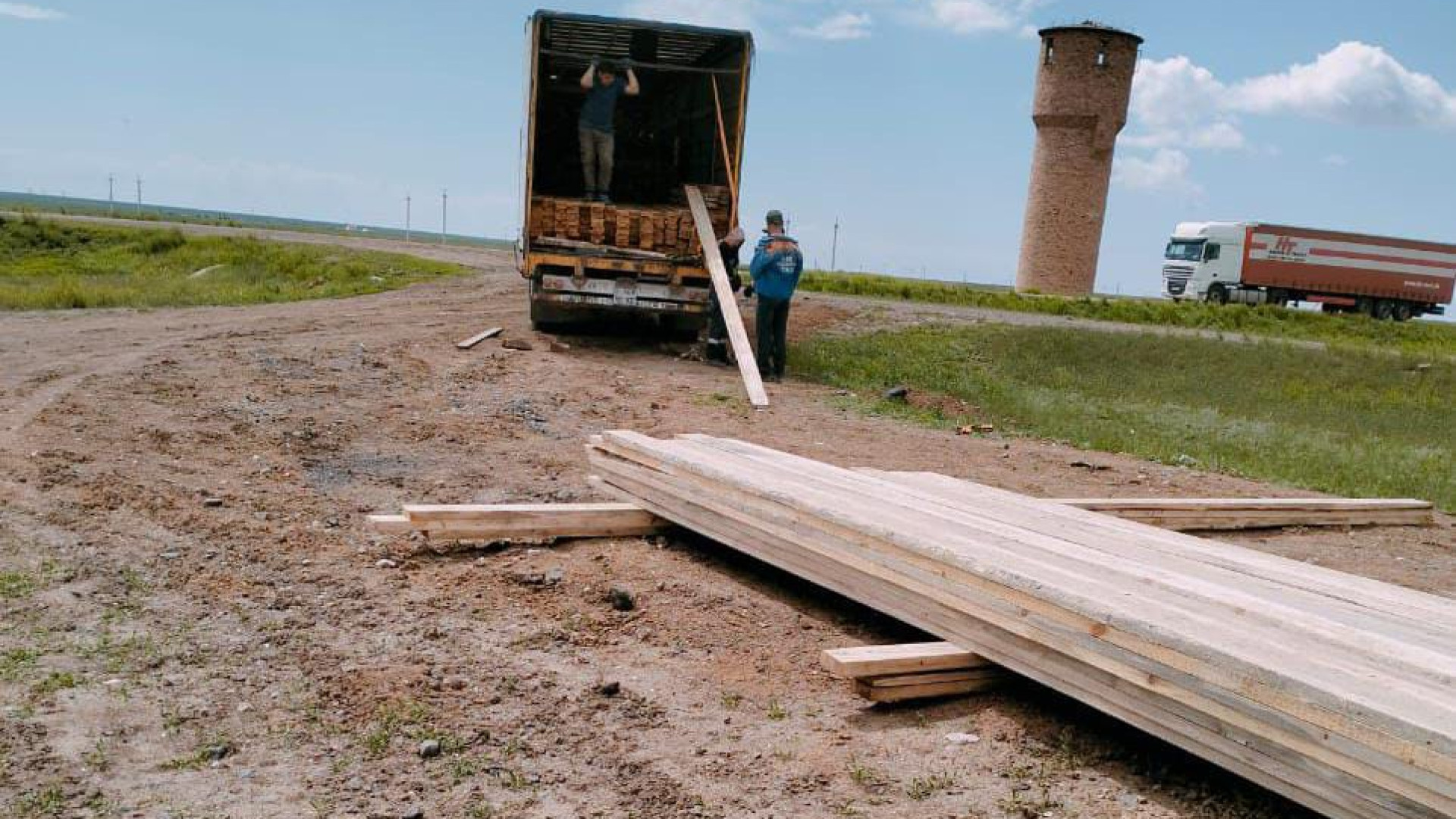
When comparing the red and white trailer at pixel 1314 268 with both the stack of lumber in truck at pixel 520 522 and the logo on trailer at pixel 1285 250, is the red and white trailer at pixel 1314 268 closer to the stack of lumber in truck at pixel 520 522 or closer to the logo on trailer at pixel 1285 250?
the logo on trailer at pixel 1285 250

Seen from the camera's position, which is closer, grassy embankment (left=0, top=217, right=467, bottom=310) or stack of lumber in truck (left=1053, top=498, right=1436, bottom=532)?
stack of lumber in truck (left=1053, top=498, right=1436, bottom=532)

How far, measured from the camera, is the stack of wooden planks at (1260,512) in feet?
23.3

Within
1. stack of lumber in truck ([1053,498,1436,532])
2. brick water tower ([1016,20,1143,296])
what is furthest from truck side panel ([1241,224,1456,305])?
stack of lumber in truck ([1053,498,1436,532])

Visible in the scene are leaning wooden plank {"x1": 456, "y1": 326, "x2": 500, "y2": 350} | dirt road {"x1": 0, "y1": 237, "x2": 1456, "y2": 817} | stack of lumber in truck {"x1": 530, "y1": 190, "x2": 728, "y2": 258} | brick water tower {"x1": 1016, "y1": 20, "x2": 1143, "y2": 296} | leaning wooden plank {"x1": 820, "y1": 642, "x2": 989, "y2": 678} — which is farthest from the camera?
brick water tower {"x1": 1016, "y1": 20, "x2": 1143, "y2": 296}

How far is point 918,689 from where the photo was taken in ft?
13.4

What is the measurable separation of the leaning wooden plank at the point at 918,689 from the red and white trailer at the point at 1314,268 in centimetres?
3939

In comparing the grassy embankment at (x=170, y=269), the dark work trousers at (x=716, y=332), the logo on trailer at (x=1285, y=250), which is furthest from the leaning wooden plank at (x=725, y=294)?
the logo on trailer at (x=1285, y=250)

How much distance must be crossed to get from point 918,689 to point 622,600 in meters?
1.56

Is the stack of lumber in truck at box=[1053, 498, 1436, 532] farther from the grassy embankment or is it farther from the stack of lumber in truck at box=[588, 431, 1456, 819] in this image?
the grassy embankment

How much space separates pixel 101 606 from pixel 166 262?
1039 inches

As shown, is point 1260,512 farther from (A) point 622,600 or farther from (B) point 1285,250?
(B) point 1285,250

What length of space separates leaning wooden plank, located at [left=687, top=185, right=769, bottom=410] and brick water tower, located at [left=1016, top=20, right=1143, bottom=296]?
103 feet

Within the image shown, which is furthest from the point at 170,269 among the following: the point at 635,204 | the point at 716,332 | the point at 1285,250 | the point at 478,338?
the point at 1285,250

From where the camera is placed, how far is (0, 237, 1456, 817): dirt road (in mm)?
3506
